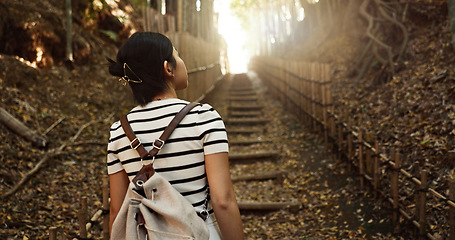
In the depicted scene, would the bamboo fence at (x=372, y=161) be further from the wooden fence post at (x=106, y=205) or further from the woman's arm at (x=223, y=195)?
the wooden fence post at (x=106, y=205)

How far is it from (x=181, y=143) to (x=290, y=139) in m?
7.10

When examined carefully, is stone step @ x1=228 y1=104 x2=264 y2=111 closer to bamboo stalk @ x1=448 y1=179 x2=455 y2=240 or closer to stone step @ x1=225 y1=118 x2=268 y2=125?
stone step @ x1=225 y1=118 x2=268 y2=125

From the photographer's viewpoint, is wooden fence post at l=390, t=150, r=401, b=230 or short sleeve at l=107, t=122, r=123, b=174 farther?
wooden fence post at l=390, t=150, r=401, b=230

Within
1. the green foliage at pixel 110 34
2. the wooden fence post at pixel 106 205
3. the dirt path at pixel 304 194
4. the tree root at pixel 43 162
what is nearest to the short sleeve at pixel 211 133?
the wooden fence post at pixel 106 205

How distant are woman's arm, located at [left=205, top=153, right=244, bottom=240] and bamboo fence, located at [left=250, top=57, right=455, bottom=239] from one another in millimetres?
2418

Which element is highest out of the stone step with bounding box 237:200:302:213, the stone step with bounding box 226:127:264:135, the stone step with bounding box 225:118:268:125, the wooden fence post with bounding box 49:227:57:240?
the wooden fence post with bounding box 49:227:57:240

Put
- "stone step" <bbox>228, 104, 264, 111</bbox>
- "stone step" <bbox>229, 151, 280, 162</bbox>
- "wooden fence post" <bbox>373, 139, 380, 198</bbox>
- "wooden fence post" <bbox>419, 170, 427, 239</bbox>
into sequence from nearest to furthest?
1. "wooden fence post" <bbox>419, 170, 427, 239</bbox>
2. "wooden fence post" <bbox>373, 139, 380, 198</bbox>
3. "stone step" <bbox>229, 151, 280, 162</bbox>
4. "stone step" <bbox>228, 104, 264, 111</bbox>

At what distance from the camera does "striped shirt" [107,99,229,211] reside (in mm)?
1477

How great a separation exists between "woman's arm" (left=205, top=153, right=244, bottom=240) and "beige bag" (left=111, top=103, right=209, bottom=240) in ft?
0.32

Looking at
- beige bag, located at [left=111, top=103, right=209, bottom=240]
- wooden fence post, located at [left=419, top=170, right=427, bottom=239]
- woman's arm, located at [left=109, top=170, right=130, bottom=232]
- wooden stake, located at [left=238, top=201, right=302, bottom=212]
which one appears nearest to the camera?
beige bag, located at [left=111, top=103, right=209, bottom=240]

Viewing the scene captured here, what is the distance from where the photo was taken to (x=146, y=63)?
157 centimetres

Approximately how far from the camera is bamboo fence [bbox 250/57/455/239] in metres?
3.62

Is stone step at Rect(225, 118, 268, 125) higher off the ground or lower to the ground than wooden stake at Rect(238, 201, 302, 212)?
higher

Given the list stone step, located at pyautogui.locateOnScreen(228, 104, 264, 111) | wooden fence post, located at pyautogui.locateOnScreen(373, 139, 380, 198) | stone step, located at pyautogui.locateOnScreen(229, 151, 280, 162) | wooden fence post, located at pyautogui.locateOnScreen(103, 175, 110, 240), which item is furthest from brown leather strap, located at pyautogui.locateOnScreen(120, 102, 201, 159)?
stone step, located at pyautogui.locateOnScreen(228, 104, 264, 111)
